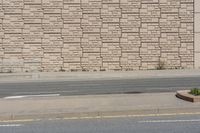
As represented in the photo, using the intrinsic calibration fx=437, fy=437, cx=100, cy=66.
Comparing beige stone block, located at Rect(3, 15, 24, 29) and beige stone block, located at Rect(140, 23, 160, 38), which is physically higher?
beige stone block, located at Rect(3, 15, 24, 29)

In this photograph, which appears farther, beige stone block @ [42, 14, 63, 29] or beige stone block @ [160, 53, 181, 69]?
beige stone block @ [160, 53, 181, 69]

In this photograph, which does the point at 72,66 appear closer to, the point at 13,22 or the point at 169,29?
the point at 13,22

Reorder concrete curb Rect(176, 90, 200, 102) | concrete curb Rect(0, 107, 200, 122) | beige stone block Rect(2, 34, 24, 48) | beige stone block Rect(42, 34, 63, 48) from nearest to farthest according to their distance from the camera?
concrete curb Rect(0, 107, 200, 122) < concrete curb Rect(176, 90, 200, 102) < beige stone block Rect(2, 34, 24, 48) < beige stone block Rect(42, 34, 63, 48)

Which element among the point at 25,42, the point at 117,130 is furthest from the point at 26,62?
the point at 117,130

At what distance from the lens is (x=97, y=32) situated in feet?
92.8

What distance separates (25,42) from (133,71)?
7.21m

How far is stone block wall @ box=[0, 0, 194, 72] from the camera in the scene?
28219mm

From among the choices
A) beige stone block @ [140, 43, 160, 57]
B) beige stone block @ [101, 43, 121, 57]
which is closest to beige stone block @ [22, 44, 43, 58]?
beige stone block @ [101, 43, 121, 57]

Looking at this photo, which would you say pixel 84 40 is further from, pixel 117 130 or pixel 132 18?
pixel 117 130

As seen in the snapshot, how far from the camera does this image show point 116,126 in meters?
9.12

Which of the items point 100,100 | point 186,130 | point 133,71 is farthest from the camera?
point 133,71

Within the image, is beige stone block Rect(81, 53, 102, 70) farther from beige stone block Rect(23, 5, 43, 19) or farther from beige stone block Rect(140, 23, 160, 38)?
beige stone block Rect(23, 5, 43, 19)

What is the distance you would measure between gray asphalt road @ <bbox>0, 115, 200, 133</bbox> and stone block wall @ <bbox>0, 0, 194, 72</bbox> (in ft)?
60.4

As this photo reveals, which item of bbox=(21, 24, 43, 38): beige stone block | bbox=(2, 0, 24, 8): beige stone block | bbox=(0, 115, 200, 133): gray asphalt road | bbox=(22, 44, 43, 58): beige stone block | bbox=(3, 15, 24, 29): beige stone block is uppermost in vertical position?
bbox=(2, 0, 24, 8): beige stone block
